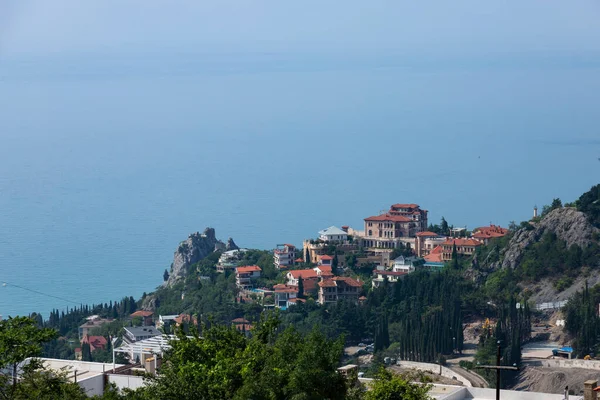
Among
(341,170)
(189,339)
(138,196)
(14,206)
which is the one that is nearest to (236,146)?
(341,170)

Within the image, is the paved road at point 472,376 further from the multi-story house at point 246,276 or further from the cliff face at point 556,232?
the multi-story house at point 246,276

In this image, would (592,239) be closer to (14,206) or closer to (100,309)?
(100,309)

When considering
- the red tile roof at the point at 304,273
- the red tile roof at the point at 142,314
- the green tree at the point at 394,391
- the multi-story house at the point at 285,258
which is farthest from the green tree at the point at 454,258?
the green tree at the point at 394,391

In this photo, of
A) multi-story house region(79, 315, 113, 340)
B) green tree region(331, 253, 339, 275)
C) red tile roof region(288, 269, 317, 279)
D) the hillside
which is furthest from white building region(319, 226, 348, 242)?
multi-story house region(79, 315, 113, 340)

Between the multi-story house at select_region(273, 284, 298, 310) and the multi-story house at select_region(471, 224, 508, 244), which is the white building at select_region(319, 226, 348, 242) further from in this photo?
the multi-story house at select_region(273, 284, 298, 310)

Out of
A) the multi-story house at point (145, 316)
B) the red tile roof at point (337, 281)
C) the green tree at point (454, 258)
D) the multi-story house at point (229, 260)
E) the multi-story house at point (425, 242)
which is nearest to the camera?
the red tile roof at point (337, 281)

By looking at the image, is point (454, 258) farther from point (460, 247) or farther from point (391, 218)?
point (391, 218)
